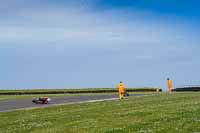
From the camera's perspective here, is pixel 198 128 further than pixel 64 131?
No

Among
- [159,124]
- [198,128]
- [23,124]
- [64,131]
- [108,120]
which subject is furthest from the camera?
[23,124]

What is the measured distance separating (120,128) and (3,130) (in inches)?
249

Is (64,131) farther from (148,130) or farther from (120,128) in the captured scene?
(148,130)

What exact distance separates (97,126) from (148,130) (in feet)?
11.6

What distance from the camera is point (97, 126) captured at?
19.2 metres

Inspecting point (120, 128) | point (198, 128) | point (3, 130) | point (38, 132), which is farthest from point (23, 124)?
point (198, 128)

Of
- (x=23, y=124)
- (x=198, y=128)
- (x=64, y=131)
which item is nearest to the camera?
(x=198, y=128)

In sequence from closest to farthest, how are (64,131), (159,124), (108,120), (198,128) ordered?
(198,128) → (159,124) → (64,131) → (108,120)

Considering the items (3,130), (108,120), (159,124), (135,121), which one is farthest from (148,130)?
(3,130)

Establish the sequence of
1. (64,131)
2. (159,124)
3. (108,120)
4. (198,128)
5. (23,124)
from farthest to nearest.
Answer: (23,124), (108,120), (64,131), (159,124), (198,128)

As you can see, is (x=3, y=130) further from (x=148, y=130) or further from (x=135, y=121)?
(x=148, y=130)

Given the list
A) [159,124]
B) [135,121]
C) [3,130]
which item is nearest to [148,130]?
[159,124]

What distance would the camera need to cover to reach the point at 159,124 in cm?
1748

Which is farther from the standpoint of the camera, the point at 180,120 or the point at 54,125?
the point at 54,125
